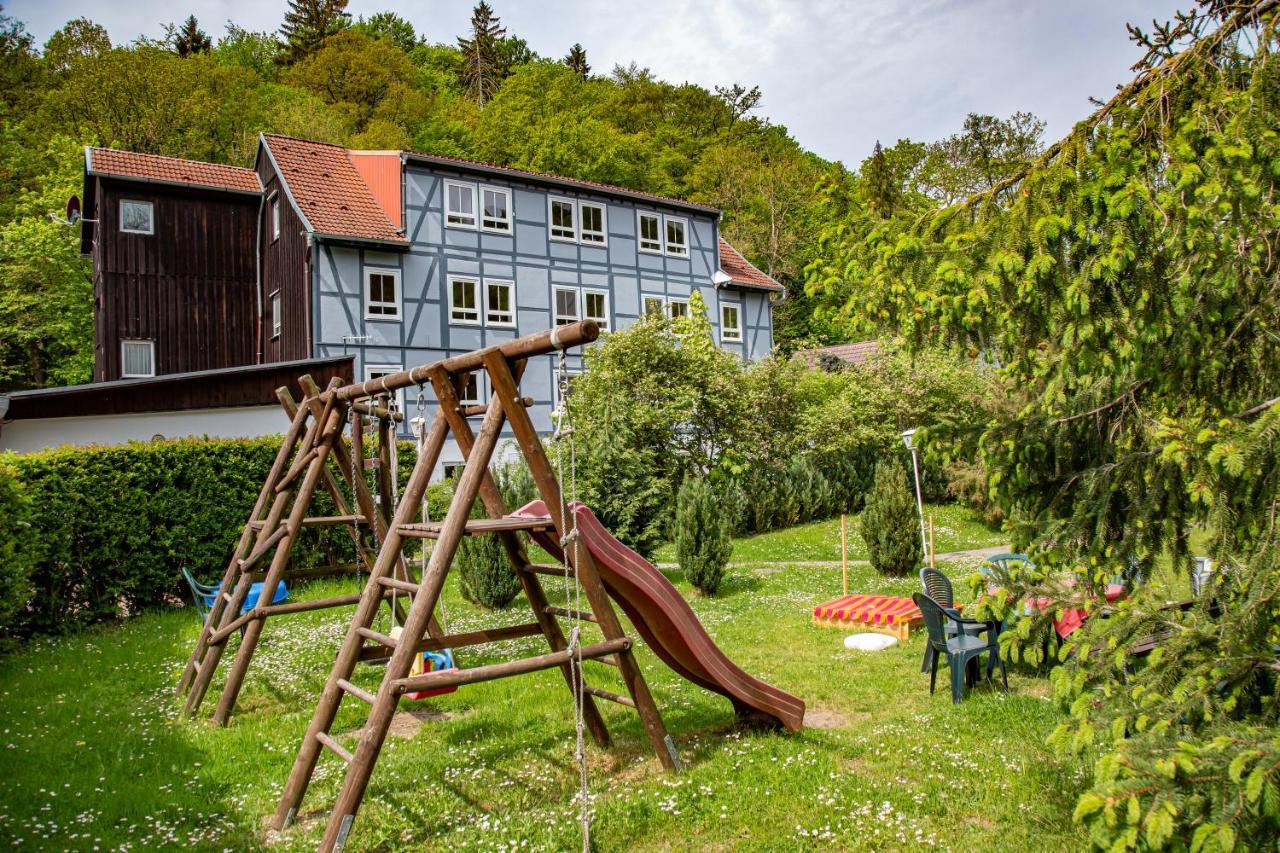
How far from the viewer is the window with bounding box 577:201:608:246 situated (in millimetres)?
28719

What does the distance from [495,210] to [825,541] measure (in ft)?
47.5

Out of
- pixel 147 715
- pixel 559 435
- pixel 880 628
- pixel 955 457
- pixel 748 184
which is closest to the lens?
pixel 955 457

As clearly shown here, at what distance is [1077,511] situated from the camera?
13.7ft

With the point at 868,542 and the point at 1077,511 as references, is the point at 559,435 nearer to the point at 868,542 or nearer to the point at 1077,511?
the point at 1077,511

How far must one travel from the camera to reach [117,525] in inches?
466

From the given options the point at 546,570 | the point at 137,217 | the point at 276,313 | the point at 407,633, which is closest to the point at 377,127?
the point at 137,217

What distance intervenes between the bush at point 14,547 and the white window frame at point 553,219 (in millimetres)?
19259

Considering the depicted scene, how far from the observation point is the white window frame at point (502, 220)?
26.7 metres

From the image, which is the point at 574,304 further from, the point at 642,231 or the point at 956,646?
the point at 956,646

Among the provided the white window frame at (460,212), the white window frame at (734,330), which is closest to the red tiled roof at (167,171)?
the white window frame at (460,212)

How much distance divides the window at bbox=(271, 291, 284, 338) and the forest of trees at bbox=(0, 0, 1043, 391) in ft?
37.3

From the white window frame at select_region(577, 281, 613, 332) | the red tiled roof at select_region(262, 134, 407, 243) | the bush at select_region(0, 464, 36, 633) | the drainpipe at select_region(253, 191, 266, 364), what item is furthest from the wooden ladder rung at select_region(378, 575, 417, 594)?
the drainpipe at select_region(253, 191, 266, 364)

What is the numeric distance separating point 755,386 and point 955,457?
62.2 feet

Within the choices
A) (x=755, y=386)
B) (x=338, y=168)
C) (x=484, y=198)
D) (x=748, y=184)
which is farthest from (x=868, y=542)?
(x=748, y=184)
